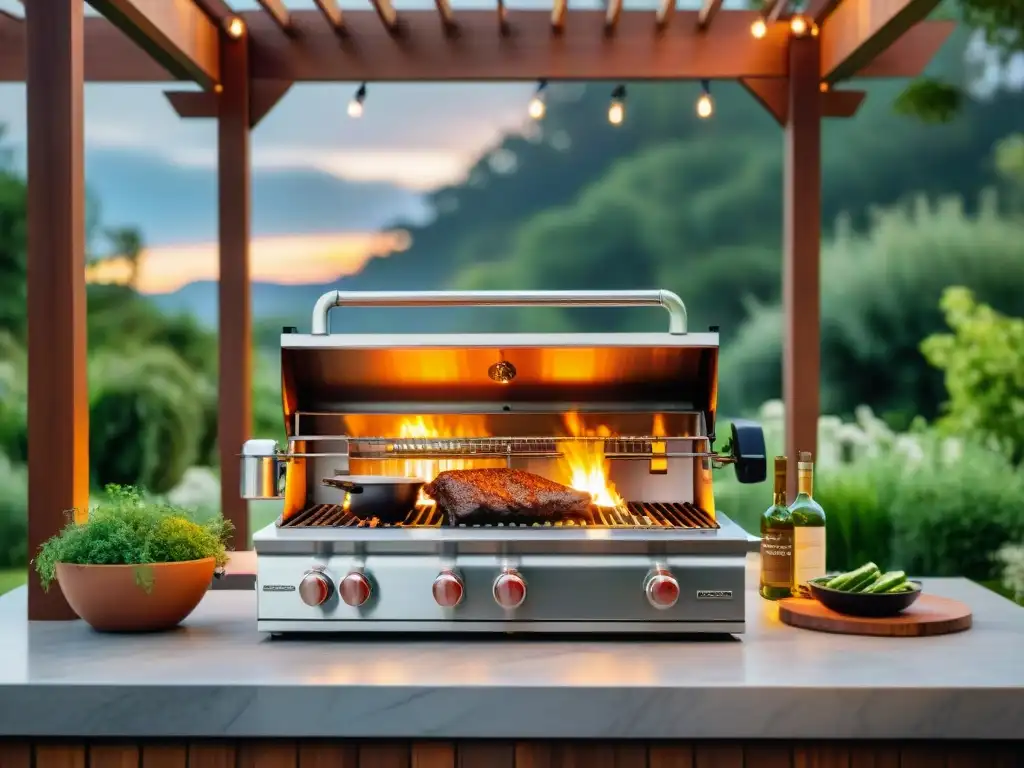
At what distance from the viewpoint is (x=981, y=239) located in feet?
27.1

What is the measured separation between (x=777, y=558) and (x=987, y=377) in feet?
16.4

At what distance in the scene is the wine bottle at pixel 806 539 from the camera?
9.14 ft

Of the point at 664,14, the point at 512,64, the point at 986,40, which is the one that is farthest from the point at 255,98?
the point at 986,40

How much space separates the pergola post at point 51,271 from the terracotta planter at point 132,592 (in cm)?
33

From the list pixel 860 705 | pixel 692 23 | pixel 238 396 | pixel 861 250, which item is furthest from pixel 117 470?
pixel 860 705

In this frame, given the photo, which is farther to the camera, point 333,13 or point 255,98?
point 255,98

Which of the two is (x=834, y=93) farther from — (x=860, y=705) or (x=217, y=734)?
(x=217, y=734)

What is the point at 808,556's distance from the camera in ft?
9.39

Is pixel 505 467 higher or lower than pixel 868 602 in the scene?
higher

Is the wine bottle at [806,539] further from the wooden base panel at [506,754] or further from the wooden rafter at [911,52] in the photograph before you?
the wooden rafter at [911,52]

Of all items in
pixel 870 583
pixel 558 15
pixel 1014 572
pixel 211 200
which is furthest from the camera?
pixel 211 200

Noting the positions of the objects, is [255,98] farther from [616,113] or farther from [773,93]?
[773,93]

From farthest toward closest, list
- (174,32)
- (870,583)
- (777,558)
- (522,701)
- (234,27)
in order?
(234,27) < (174,32) < (777,558) < (870,583) < (522,701)

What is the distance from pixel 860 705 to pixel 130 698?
1.39 m
